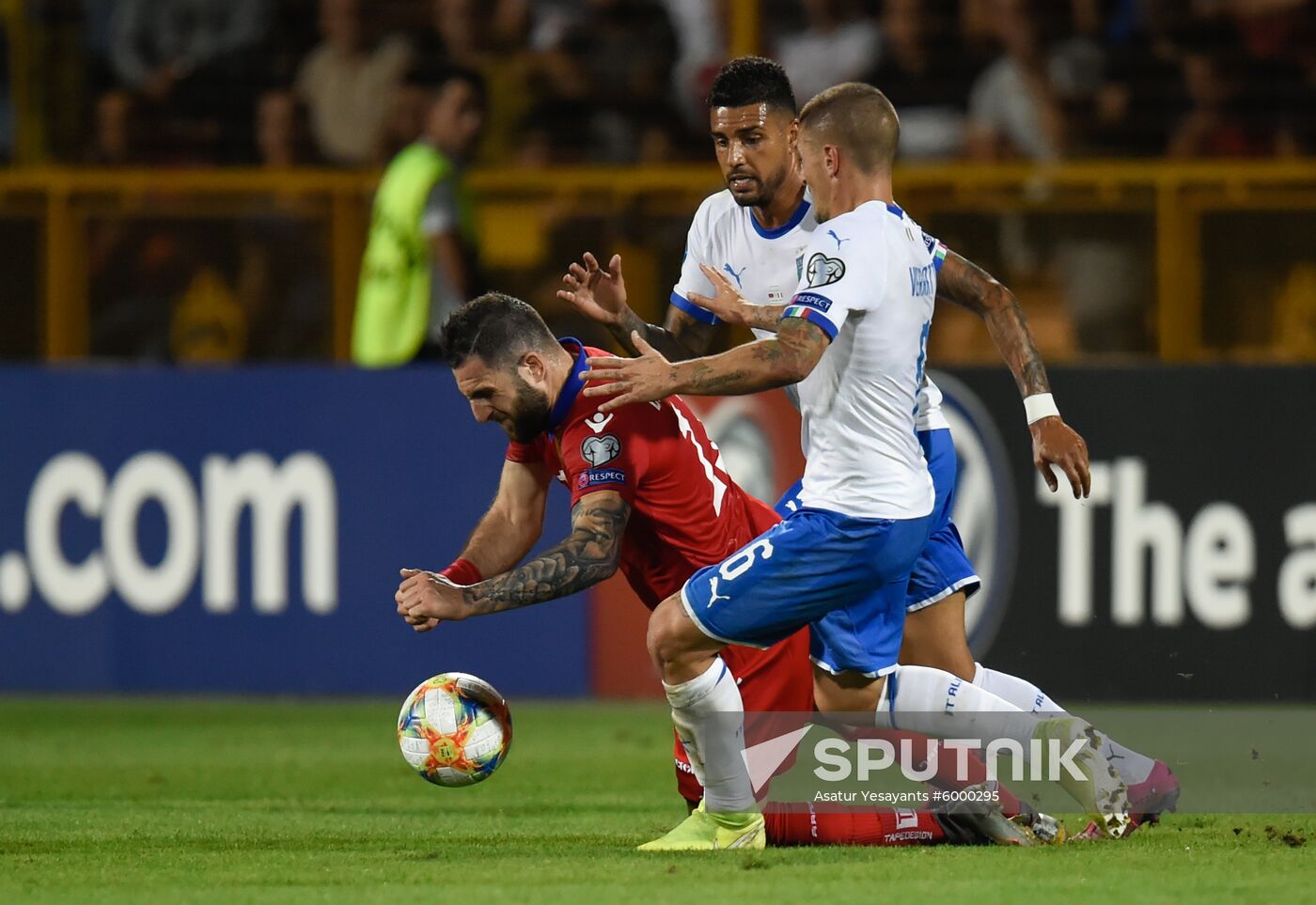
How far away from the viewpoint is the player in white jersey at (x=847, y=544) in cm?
558

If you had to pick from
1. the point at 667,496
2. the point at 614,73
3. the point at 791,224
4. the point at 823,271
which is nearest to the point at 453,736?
the point at 667,496

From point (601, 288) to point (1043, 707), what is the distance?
1.72 metres

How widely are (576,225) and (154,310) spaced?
2320 millimetres

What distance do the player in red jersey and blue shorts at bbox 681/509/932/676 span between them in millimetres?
344

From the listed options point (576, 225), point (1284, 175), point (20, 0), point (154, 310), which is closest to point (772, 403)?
point (576, 225)

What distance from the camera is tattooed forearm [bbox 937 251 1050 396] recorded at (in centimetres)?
614

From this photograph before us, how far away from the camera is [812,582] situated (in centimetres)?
562

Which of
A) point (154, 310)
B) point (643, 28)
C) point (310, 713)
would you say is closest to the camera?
point (310, 713)

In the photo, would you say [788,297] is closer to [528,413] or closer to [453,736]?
[528,413]

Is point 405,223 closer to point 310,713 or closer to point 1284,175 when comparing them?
point 310,713

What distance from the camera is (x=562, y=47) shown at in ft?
41.2

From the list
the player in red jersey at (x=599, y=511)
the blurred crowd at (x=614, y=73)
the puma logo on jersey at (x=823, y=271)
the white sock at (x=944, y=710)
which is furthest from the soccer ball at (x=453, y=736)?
the blurred crowd at (x=614, y=73)

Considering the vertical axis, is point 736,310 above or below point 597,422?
above

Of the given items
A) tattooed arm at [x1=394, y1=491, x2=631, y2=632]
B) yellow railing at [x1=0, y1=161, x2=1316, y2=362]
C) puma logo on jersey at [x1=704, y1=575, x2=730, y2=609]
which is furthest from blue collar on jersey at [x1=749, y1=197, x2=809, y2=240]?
yellow railing at [x1=0, y1=161, x2=1316, y2=362]
